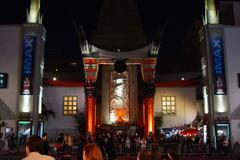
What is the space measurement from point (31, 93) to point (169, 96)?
17222 mm

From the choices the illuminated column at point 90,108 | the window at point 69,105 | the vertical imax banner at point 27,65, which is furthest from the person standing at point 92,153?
the window at point 69,105

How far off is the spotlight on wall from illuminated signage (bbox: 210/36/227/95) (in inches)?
416

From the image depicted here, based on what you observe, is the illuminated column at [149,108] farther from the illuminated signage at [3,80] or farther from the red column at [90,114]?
the illuminated signage at [3,80]

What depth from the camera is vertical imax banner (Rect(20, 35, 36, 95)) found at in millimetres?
25641

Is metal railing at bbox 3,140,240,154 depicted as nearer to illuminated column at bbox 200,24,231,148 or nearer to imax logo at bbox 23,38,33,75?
illuminated column at bbox 200,24,231,148

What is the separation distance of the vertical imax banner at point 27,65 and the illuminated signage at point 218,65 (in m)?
13.0

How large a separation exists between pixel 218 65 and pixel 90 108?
12.9 m

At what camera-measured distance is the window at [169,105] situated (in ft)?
124

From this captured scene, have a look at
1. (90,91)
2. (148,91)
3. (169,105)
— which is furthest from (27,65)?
(169,105)

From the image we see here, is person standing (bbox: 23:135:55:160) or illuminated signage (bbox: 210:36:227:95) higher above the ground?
illuminated signage (bbox: 210:36:227:95)

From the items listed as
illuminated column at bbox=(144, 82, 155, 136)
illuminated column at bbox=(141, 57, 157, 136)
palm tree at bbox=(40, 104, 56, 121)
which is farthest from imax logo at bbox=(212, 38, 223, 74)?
palm tree at bbox=(40, 104, 56, 121)

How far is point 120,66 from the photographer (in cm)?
3459

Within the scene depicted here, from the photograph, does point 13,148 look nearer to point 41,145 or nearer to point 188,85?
point 41,145

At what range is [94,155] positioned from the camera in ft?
13.6
